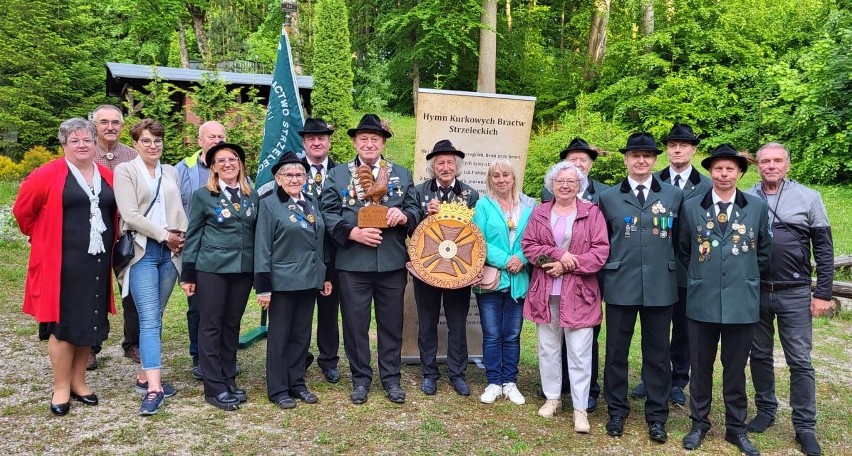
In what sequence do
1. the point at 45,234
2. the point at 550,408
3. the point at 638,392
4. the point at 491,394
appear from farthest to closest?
the point at 638,392 < the point at 491,394 < the point at 550,408 < the point at 45,234

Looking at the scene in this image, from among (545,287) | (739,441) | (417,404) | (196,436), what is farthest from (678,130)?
(196,436)

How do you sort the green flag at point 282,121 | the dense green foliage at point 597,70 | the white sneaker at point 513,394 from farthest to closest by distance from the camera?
the dense green foliage at point 597,70, the green flag at point 282,121, the white sneaker at point 513,394

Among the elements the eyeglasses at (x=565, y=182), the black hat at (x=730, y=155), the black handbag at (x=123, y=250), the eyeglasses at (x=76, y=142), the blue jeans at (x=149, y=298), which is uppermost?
the black hat at (x=730, y=155)

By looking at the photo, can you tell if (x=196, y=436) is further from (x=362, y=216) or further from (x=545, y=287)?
(x=545, y=287)

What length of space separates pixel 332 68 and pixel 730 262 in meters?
18.7

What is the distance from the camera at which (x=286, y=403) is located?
498cm

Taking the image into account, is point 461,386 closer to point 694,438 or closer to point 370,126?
point 694,438

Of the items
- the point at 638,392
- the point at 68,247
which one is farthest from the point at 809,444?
the point at 68,247

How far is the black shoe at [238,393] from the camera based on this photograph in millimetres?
5043

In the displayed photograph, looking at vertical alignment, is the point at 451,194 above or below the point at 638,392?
above

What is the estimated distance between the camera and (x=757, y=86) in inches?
760

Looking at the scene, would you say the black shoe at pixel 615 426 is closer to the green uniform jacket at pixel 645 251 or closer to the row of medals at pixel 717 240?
the green uniform jacket at pixel 645 251

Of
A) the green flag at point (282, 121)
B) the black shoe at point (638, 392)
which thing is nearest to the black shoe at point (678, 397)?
the black shoe at point (638, 392)

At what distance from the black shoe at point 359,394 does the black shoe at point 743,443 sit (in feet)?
8.67
